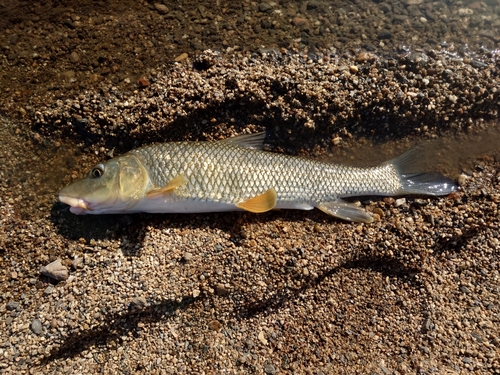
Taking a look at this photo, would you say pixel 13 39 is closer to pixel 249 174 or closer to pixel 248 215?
pixel 249 174

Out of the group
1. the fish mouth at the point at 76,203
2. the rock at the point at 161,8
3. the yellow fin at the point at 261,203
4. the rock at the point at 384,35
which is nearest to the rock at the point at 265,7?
the rock at the point at 161,8

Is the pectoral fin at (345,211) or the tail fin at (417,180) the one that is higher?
the tail fin at (417,180)

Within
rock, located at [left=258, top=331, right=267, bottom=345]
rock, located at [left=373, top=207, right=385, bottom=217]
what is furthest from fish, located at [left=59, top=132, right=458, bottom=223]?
rock, located at [left=258, top=331, right=267, bottom=345]

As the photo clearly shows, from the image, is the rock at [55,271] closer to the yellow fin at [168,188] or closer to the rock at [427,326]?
the yellow fin at [168,188]

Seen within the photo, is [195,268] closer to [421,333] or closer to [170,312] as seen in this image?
[170,312]

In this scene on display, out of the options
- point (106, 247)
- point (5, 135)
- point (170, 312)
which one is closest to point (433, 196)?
point (170, 312)

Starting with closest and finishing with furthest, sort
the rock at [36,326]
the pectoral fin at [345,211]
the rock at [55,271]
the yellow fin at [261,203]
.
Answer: the rock at [36,326], the rock at [55,271], the yellow fin at [261,203], the pectoral fin at [345,211]

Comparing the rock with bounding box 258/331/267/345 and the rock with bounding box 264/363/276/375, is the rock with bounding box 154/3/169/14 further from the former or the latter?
the rock with bounding box 264/363/276/375
